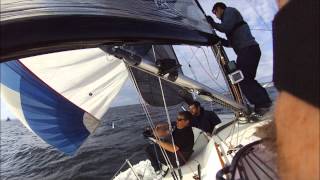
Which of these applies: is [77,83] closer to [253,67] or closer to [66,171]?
[253,67]

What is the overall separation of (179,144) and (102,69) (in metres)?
1.69

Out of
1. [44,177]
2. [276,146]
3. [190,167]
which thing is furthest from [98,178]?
[276,146]

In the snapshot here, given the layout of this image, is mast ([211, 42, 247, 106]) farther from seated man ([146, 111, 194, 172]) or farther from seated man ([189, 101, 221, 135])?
seated man ([189, 101, 221, 135])

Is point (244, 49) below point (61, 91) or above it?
below

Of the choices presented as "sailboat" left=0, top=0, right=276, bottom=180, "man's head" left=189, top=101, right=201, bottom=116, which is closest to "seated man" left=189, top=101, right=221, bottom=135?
"man's head" left=189, top=101, right=201, bottom=116

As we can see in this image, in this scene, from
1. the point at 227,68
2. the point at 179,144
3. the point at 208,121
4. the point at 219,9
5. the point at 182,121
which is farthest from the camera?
the point at 208,121

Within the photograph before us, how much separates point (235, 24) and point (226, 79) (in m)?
0.64

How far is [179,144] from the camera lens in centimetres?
436

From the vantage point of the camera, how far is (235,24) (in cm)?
360

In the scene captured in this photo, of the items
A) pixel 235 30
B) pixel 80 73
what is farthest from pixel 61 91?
pixel 235 30

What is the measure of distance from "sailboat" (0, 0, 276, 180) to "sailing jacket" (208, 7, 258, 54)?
0.37m

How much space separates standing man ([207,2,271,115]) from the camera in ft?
11.4

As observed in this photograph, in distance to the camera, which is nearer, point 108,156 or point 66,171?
point 66,171

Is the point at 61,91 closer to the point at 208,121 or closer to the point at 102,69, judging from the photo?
the point at 102,69
